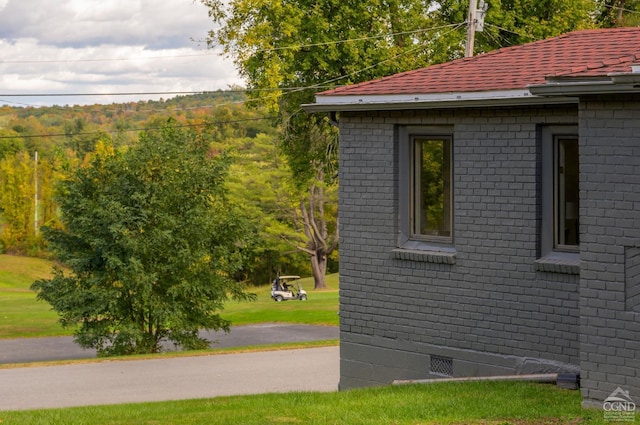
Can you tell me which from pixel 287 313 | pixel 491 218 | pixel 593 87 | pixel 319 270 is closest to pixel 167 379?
pixel 491 218

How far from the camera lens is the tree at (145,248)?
77.3ft

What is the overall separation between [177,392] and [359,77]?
52.6ft

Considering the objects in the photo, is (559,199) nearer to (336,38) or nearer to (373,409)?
(373,409)

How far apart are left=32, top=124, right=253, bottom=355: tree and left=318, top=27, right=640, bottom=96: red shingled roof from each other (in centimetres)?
1135

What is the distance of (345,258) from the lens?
13.4m

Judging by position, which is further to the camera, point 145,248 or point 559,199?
point 145,248

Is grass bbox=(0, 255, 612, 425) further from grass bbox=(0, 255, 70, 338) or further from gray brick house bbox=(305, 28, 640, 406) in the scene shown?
grass bbox=(0, 255, 70, 338)

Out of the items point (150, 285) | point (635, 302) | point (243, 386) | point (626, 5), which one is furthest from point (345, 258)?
point (626, 5)

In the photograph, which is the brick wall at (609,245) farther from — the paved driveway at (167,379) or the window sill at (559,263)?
the paved driveway at (167,379)

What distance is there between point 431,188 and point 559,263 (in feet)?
7.11

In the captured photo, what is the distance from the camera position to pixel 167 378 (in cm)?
1716

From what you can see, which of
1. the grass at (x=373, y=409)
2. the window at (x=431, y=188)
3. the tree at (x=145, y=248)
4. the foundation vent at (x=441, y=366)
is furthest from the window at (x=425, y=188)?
the tree at (x=145, y=248)

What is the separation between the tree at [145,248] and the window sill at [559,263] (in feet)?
43.7

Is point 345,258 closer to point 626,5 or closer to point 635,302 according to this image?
point 635,302
